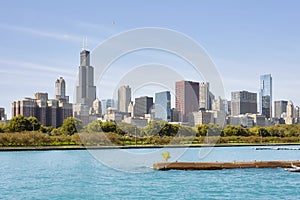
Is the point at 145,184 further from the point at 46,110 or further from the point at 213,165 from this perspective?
the point at 46,110

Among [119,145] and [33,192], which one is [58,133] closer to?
[119,145]

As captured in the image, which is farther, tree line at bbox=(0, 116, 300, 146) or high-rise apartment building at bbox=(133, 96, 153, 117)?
tree line at bbox=(0, 116, 300, 146)

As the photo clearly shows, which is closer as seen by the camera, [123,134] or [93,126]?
[93,126]

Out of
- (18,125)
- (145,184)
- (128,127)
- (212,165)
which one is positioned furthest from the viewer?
(18,125)

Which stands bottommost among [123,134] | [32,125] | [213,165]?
[213,165]

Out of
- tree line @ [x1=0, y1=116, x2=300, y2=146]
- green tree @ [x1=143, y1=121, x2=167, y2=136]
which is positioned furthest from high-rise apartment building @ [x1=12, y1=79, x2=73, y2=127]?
green tree @ [x1=143, y1=121, x2=167, y2=136]

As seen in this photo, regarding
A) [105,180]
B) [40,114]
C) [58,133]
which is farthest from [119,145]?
[40,114]

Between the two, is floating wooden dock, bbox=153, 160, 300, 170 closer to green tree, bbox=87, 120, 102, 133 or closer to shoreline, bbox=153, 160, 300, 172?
shoreline, bbox=153, 160, 300, 172

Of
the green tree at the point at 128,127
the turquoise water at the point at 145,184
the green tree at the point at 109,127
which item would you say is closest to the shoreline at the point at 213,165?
the turquoise water at the point at 145,184

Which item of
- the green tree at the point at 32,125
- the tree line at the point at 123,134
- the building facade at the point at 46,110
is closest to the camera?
the tree line at the point at 123,134

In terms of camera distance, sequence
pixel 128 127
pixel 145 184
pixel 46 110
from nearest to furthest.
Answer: pixel 145 184 < pixel 128 127 < pixel 46 110

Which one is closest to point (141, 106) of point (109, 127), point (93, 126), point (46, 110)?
point (93, 126)

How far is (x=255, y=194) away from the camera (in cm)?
2398

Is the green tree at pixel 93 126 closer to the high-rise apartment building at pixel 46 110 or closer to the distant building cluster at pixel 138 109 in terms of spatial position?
the distant building cluster at pixel 138 109
